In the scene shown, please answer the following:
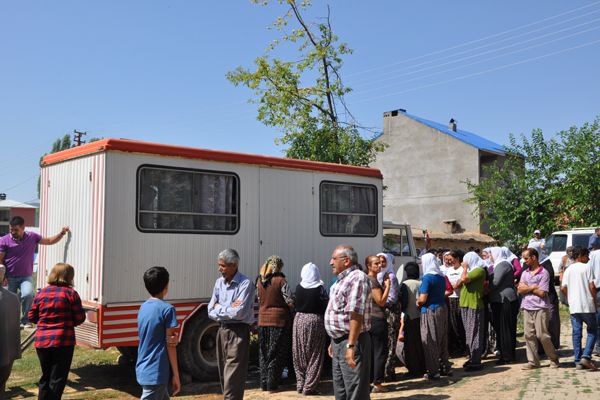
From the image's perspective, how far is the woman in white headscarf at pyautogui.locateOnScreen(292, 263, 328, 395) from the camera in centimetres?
757

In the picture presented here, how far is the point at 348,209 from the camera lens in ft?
32.3

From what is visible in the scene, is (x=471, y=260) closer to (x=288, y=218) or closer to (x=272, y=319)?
(x=288, y=218)

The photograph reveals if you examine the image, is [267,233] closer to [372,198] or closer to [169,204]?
[169,204]

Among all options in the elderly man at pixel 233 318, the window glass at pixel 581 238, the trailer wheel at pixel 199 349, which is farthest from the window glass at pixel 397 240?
the window glass at pixel 581 238

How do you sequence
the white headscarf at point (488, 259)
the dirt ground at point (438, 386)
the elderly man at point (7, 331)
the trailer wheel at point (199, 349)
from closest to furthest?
the elderly man at point (7, 331)
the dirt ground at point (438, 386)
the trailer wheel at point (199, 349)
the white headscarf at point (488, 259)

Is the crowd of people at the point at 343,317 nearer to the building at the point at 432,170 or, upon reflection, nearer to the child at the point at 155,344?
the child at the point at 155,344

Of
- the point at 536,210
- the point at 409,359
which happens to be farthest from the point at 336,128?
the point at 536,210

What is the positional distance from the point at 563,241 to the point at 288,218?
48.5 feet

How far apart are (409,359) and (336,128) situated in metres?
9.75

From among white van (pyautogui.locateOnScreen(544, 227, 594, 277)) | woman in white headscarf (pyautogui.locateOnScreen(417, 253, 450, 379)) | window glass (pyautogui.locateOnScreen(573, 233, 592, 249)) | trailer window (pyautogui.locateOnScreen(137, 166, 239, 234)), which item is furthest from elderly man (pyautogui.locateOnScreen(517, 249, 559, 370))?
window glass (pyautogui.locateOnScreen(573, 233, 592, 249))

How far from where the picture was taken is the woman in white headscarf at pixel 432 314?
816 cm

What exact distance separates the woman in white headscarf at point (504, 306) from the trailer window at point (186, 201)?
4.04 m

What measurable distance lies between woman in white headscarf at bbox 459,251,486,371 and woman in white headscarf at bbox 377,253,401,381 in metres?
1.21

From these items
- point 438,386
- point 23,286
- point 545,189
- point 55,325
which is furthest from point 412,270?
point 545,189
